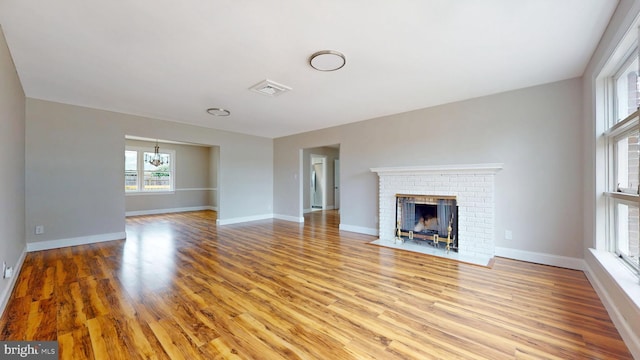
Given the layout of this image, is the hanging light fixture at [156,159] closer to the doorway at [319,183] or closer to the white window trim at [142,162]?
the white window trim at [142,162]

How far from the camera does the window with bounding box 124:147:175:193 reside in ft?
25.8

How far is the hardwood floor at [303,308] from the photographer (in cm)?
164

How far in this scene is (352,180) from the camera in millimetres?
5363

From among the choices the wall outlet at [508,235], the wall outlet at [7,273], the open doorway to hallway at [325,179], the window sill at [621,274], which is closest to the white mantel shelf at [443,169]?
the wall outlet at [508,235]

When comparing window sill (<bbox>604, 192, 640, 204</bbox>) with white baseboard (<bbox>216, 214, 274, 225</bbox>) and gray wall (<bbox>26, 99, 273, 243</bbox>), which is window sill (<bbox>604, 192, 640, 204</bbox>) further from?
gray wall (<bbox>26, 99, 273, 243</bbox>)

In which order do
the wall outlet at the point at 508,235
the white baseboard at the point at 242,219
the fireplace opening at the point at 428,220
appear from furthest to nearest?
the white baseboard at the point at 242,219
the fireplace opening at the point at 428,220
the wall outlet at the point at 508,235

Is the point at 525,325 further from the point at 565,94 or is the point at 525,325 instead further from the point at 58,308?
the point at 58,308

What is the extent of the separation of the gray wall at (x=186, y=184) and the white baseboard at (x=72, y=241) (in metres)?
3.77

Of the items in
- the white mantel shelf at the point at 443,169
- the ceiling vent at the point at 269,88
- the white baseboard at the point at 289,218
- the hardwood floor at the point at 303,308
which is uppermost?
the ceiling vent at the point at 269,88

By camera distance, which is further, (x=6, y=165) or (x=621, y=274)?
(x=6, y=165)

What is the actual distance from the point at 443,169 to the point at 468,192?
48 cm

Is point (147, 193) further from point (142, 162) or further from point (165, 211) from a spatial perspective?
point (142, 162)

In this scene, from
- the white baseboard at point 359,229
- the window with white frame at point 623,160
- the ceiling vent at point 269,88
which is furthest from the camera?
the white baseboard at point 359,229

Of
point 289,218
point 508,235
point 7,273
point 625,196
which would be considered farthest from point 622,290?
point 289,218
